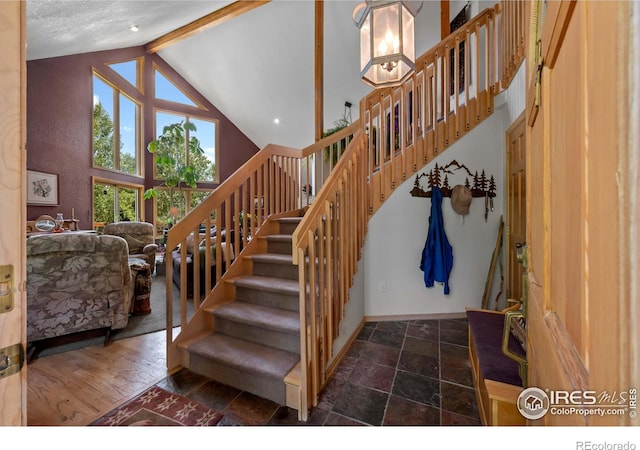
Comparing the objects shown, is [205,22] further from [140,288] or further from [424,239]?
[424,239]

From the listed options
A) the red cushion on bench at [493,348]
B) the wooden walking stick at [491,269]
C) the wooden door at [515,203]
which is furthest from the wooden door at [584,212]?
the wooden walking stick at [491,269]

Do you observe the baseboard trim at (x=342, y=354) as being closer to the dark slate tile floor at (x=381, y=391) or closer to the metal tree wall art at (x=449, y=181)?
the dark slate tile floor at (x=381, y=391)

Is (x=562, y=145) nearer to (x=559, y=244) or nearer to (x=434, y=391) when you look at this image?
(x=559, y=244)

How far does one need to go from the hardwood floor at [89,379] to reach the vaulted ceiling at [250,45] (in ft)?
11.2

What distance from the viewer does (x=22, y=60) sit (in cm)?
50

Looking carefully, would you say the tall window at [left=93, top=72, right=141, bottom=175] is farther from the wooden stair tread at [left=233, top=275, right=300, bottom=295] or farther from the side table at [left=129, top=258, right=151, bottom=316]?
the wooden stair tread at [left=233, top=275, right=300, bottom=295]

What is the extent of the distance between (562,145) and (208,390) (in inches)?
85.0

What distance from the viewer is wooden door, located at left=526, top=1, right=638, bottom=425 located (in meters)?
0.27

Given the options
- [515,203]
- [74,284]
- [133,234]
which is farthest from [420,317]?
[133,234]

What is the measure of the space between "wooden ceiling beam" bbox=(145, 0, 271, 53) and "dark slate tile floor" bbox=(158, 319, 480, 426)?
5925 mm

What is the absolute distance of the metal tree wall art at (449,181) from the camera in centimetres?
280

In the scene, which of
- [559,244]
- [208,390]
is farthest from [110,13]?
[559,244]
